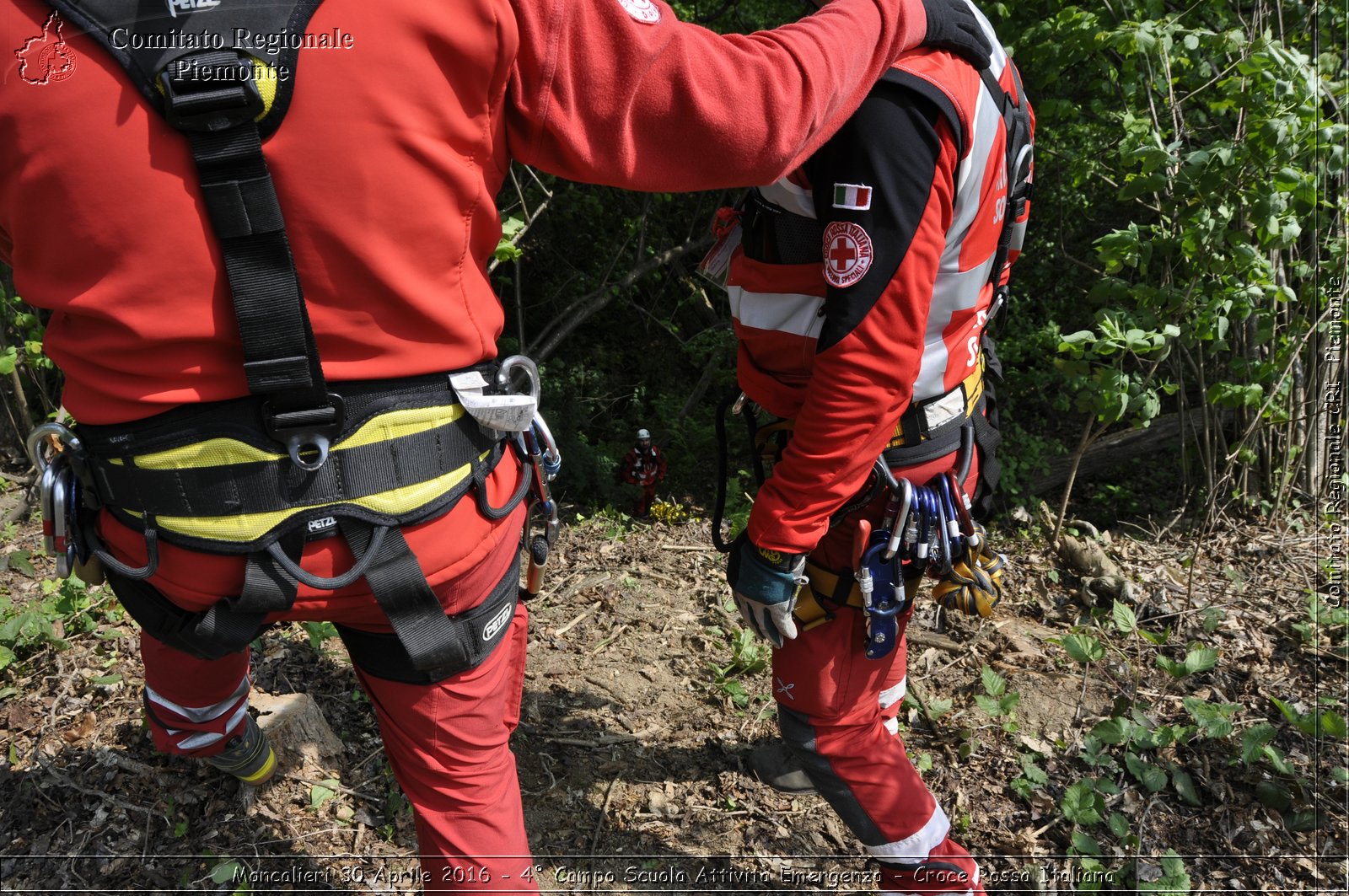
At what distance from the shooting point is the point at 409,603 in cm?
154

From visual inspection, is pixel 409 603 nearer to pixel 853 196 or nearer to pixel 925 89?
pixel 853 196

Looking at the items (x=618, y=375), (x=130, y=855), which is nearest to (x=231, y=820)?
(x=130, y=855)

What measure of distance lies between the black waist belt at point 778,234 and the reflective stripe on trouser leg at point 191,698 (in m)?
1.59

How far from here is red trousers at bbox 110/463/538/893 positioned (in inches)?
59.7

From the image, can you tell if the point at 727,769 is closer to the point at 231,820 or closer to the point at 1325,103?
the point at 231,820

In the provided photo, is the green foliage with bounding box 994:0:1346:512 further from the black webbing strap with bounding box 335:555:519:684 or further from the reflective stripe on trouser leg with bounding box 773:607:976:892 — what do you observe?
the black webbing strap with bounding box 335:555:519:684

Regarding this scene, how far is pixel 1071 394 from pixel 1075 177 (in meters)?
2.29

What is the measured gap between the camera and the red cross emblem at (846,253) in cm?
177

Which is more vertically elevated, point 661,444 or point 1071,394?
point 1071,394

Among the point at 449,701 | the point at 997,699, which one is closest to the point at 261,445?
the point at 449,701

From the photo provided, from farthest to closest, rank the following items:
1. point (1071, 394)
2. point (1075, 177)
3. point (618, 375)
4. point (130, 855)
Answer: point (618, 375), point (1071, 394), point (1075, 177), point (130, 855)

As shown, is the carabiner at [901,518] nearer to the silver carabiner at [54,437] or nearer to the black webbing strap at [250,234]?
the black webbing strap at [250,234]

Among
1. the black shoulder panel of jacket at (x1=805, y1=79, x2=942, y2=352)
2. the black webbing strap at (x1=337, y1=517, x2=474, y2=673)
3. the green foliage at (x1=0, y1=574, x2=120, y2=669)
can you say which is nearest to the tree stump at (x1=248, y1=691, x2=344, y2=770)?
the green foliage at (x1=0, y1=574, x2=120, y2=669)

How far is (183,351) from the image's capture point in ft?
4.41
